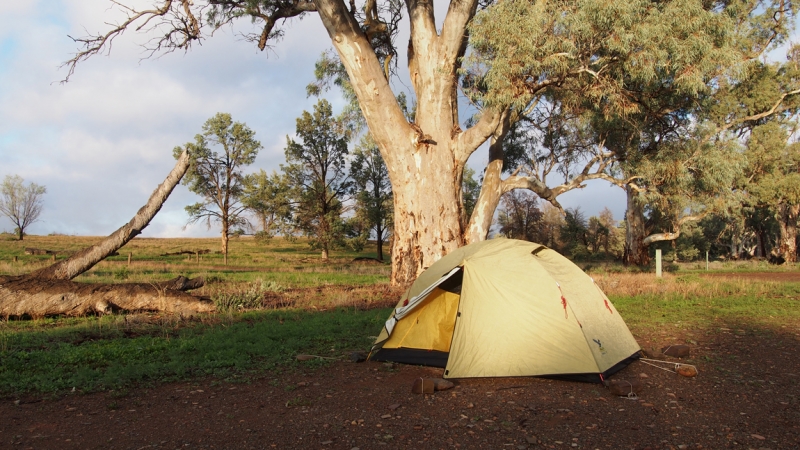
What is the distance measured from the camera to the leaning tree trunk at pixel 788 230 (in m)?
32.0

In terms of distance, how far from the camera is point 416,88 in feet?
51.6

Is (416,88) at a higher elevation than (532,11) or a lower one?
lower

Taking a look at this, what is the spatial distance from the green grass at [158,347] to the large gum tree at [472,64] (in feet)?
15.9

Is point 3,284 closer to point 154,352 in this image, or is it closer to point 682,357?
point 154,352

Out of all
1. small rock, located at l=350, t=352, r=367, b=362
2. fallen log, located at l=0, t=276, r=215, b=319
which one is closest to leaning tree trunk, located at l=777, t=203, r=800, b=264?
small rock, located at l=350, t=352, r=367, b=362

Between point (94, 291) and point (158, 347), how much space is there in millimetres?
3874

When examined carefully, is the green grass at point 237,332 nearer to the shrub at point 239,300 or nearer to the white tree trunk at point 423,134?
the shrub at point 239,300

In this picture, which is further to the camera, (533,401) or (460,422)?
(533,401)

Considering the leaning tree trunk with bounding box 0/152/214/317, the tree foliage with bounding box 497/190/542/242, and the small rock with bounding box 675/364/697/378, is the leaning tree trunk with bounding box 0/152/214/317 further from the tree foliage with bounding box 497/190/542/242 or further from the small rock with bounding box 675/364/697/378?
the tree foliage with bounding box 497/190/542/242

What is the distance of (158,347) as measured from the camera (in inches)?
301

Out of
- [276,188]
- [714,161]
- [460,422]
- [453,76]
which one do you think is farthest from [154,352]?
[276,188]

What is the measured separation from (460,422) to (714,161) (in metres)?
16.8

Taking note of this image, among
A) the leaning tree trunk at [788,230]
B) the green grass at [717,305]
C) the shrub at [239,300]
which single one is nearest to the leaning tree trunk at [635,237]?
the leaning tree trunk at [788,230]

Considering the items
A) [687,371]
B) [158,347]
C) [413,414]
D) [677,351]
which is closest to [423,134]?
[677,351]
